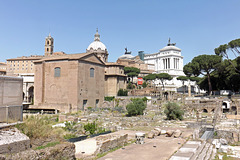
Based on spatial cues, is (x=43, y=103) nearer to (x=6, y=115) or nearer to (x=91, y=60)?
(x=91, y=60)

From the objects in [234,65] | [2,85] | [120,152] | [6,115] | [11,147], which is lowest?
[120,152]

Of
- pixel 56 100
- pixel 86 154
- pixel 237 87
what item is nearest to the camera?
pixel 86 154

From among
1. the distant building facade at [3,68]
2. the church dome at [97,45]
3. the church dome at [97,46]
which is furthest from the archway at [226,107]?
the distant building facade at [3,68]

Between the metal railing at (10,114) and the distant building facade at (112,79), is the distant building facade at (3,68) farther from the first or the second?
the metal railing at (10,114)

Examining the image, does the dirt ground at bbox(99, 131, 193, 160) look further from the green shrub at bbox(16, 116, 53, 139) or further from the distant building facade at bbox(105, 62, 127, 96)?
the distant building facade at bbox(105, 62, 127, 96)

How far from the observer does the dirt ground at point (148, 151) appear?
A: 8.50 m

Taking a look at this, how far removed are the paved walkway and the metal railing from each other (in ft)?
12.6

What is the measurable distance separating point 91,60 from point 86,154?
28.2m

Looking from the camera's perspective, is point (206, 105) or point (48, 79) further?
point (48, 79)

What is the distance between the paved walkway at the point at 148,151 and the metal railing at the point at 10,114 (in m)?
3.84

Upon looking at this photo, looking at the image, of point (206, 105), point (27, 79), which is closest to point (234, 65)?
point (206, 105)

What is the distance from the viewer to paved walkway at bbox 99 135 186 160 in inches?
335

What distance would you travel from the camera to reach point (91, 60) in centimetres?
3588

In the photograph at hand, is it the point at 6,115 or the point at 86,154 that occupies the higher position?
the point at 6,115
